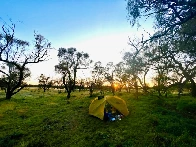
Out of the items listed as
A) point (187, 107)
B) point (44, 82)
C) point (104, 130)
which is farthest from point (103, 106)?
point (44, 82)

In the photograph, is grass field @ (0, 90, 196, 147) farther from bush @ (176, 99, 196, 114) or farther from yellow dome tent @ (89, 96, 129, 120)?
yellow dome tent @ (89, 96, 129, 120)

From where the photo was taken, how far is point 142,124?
16438 mm

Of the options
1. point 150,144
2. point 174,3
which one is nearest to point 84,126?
point 150,144

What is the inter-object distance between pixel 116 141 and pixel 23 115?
12.4 meters

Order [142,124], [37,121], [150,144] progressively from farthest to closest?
[37,121]
[142,124]
[150,144]

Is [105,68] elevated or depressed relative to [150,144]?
elevated

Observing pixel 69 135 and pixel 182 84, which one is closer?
pixel 182 84

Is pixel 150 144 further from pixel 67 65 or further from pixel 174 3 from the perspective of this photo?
pixel 67 65

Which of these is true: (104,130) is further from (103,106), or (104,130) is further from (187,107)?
(187,107)

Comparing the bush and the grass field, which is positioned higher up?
the bush

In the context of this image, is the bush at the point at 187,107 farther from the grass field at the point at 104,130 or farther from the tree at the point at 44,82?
the tree at the point at 44,82

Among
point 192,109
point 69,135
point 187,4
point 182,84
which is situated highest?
point 187,4

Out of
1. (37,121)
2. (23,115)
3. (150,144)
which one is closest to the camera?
(150,144)

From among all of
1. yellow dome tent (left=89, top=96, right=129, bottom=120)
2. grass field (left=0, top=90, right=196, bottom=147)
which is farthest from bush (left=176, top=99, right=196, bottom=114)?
yellow dome tent (left=89, top=96, right=129, bottom=120)
